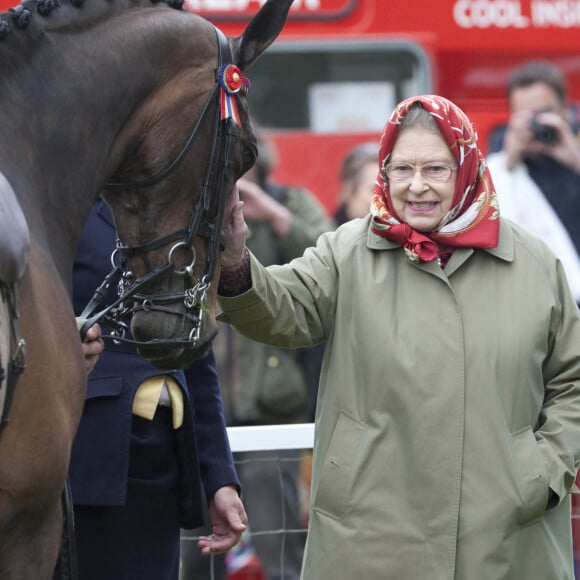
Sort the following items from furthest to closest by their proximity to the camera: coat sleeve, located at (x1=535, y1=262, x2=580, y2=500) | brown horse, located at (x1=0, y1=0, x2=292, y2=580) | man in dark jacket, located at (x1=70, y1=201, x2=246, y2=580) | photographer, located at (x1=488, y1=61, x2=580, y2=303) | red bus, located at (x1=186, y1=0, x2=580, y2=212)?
red bus, located at (x1=186, y1=0, x2=580, y2=212) < photographer, located at (x1=488, y1=61, x2=580, y2=303) < coat sleeve, located at (x1=535, y1=262, x2=580, y2=500) < man in dark jacket, located at (x1=70, y1=201, x2=246, y2=580) < brown horse, located at (x1=0, y1=0, x2=292, y2=580)

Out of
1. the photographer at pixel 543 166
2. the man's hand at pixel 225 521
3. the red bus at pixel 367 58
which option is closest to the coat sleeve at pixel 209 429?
the man's hand at pixel 225 521

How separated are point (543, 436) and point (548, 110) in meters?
3.51

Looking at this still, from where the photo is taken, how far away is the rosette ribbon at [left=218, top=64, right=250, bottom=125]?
2877 millimetres

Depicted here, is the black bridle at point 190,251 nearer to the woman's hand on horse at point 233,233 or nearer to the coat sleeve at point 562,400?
the woman's hand on horse at point 233,233

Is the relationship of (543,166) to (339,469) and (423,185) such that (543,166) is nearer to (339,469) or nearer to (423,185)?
(423,185)

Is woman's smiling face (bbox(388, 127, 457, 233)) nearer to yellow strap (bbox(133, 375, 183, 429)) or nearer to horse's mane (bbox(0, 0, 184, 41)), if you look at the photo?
yellow strap (bbox(133, 375, 183, 429))

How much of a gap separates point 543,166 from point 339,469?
3.66 m

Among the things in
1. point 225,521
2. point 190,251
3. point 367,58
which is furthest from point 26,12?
point 367,58

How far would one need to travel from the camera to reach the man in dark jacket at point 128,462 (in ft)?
9.68

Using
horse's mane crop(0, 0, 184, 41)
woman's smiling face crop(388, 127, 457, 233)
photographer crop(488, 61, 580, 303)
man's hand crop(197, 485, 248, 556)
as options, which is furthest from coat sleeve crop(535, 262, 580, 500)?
photographer crop(488, 61, 580, 303)

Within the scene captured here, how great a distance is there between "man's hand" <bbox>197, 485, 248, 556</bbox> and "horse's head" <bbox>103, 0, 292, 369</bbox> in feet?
1.53

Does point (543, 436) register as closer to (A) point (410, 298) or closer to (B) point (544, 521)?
(B) point (544, 521)

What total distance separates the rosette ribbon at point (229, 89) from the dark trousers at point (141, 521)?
0.71m

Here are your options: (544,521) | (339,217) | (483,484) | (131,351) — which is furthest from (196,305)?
(339,217)
